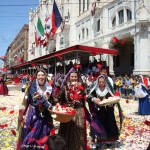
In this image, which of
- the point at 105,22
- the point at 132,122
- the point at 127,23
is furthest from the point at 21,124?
the point at 105,22

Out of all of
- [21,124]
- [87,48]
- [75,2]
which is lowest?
[21,124]

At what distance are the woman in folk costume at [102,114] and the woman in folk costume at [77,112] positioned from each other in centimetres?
99

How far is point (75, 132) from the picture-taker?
5555 mm

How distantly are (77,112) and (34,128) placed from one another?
91cm

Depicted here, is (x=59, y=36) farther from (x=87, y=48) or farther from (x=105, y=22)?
(x=87, y=48)

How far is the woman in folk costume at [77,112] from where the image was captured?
5.55 metres

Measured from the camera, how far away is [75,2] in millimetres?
37031

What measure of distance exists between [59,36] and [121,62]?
1539cm

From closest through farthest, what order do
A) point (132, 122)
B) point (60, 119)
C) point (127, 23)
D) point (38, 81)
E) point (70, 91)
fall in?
point (60, 119) < point (38, 81) < point (70, 91) < point (132, 122) < point (127, 23)

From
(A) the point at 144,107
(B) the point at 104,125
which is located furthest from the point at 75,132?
(A) the point at 144,107

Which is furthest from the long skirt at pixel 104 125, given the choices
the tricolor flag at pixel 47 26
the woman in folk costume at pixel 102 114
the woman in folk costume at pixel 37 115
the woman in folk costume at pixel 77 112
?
the tricolor flag at pixel 47 26

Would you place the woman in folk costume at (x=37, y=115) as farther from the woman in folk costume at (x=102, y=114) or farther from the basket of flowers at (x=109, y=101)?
the woman in folk costume at (x=102, y=114)

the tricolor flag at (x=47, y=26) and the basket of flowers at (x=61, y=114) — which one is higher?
the tricolor flag at (x=47, y=26)

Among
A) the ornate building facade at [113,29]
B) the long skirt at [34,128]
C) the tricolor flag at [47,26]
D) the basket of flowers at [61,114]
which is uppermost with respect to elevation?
the tricolor flag at [47,26]
